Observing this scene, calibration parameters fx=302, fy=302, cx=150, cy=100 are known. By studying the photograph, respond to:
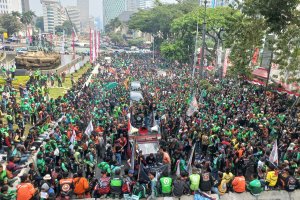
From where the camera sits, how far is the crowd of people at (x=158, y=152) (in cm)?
849

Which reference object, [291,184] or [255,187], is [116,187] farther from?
[291,184]

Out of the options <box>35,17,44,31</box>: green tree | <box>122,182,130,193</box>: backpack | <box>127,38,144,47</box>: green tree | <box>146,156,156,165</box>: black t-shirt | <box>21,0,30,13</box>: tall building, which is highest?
<box>21,0,30,13</box>: tall building

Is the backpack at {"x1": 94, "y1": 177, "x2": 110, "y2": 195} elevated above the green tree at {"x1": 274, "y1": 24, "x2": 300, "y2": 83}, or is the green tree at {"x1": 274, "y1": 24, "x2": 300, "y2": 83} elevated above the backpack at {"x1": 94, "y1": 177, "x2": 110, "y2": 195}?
the green tree at {"x1": 274, "y1": 24, "x2": 300, "y2": 83}

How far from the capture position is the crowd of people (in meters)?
8.49

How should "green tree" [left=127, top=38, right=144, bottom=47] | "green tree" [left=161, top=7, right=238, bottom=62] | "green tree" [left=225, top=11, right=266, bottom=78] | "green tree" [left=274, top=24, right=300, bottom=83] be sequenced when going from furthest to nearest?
"green tree" [left=127, top=38, right=144, bottom=47], "green tree" [left=161, top=7, right=238, bottom=62], "green tree" [left=225, top=11, right=266, bottom=78], "green tree" [left=274, top=24, right=300, bottom=83]

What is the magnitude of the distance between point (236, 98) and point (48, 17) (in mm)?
184340

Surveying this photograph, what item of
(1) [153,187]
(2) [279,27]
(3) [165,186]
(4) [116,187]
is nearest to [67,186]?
(4) [116,187]

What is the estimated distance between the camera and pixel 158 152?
11.0 m

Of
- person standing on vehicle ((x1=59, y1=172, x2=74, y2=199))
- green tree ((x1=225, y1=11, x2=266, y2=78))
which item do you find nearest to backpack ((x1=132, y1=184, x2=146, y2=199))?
person standing on vehicle ((x1=59, y1=172, x2=74, y2=199))

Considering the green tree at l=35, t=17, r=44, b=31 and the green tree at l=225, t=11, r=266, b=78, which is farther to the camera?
the green tree at l=35, t=17, r=44, b=31

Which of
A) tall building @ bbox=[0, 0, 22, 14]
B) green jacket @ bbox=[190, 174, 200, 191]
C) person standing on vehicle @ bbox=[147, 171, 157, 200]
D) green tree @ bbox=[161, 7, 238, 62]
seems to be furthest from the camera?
tall building @ bbox=[0, 0, 22, 14]

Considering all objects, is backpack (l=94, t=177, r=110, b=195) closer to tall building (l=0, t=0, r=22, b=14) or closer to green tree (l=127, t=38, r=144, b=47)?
green tree (l=127, t=38, r=144, b=47)

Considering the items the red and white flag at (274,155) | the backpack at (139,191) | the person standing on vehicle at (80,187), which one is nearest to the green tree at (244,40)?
the red and white flag at (274,155)

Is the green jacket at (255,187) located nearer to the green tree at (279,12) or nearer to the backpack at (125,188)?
the backpack at (125,188)
